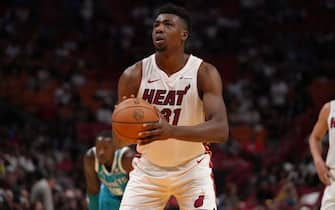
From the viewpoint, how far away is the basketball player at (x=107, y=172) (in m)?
7.47

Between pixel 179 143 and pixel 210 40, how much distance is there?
54.1 ft

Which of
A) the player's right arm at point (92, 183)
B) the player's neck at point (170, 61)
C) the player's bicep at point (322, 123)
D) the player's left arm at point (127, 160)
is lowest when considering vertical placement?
the player's right arm at point (92, 183)

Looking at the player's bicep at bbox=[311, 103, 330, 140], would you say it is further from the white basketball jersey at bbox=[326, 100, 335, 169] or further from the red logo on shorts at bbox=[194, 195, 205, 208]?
the red logo on shorts at bbox=[194, 195, 205, 208]

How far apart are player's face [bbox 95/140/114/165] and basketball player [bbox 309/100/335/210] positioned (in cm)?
187

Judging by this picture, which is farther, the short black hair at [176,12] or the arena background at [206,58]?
the arena background at [206,58]

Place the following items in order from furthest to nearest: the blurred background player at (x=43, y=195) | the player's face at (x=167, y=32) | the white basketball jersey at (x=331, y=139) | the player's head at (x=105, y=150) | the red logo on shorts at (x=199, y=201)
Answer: the blurred background player at (x=43, y=195)
the player's head at (x=105, y=150)
the white basketball jersey at (x=331, y=139)
the player's face at (x=167, y=32)
the red logo on shorts at (x=199, y=201)

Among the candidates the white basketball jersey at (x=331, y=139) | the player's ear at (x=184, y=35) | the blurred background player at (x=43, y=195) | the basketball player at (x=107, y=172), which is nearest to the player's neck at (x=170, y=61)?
the player's ear at (x=184, y=35)

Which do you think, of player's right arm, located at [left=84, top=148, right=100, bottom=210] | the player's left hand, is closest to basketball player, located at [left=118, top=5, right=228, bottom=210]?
the player's left hand

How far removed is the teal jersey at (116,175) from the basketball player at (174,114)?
5.60 ft

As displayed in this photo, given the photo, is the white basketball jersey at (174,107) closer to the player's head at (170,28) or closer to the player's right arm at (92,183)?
the player's head at (170,28)

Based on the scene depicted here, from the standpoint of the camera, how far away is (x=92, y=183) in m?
7.70

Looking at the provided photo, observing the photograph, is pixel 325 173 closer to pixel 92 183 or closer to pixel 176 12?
pixel 92 183

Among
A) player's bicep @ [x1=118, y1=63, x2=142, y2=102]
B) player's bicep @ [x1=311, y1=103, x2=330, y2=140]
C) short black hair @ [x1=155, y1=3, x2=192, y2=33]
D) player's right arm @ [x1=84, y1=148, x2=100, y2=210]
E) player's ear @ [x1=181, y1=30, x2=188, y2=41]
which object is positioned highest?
short black hair @ [x1=155, y1=3, x2=192, y2=33]

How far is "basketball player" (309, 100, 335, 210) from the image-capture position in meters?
7.08
